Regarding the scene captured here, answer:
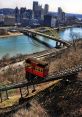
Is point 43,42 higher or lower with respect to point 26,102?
lower

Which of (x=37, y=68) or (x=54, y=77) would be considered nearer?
(x=37, y=68)

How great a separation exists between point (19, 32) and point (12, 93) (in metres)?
94.2

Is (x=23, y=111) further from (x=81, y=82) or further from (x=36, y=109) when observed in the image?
(x=81, y=82)

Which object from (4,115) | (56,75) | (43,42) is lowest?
(43,42)

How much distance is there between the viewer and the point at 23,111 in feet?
88.6

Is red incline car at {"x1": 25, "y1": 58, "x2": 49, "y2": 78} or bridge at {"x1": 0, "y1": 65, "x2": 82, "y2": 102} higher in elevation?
red incline car at {"x1": 25, "y1": 58, "x2": 49, "y2": 78}

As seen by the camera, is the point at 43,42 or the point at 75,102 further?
the point at 43,42

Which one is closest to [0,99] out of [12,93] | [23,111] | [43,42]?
[12,93]

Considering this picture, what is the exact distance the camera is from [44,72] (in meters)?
32.2

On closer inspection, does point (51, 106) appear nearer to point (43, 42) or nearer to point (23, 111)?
point (23, 111)

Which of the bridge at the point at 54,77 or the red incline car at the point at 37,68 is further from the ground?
the red incline car at the point at 37,68

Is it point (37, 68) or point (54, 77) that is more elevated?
point (37, 68)

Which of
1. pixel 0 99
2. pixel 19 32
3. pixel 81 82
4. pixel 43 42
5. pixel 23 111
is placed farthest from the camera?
pixel 19 32

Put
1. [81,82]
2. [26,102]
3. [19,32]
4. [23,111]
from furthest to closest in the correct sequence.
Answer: [19,32] < [81,82] < [26,102] < [23,111]
